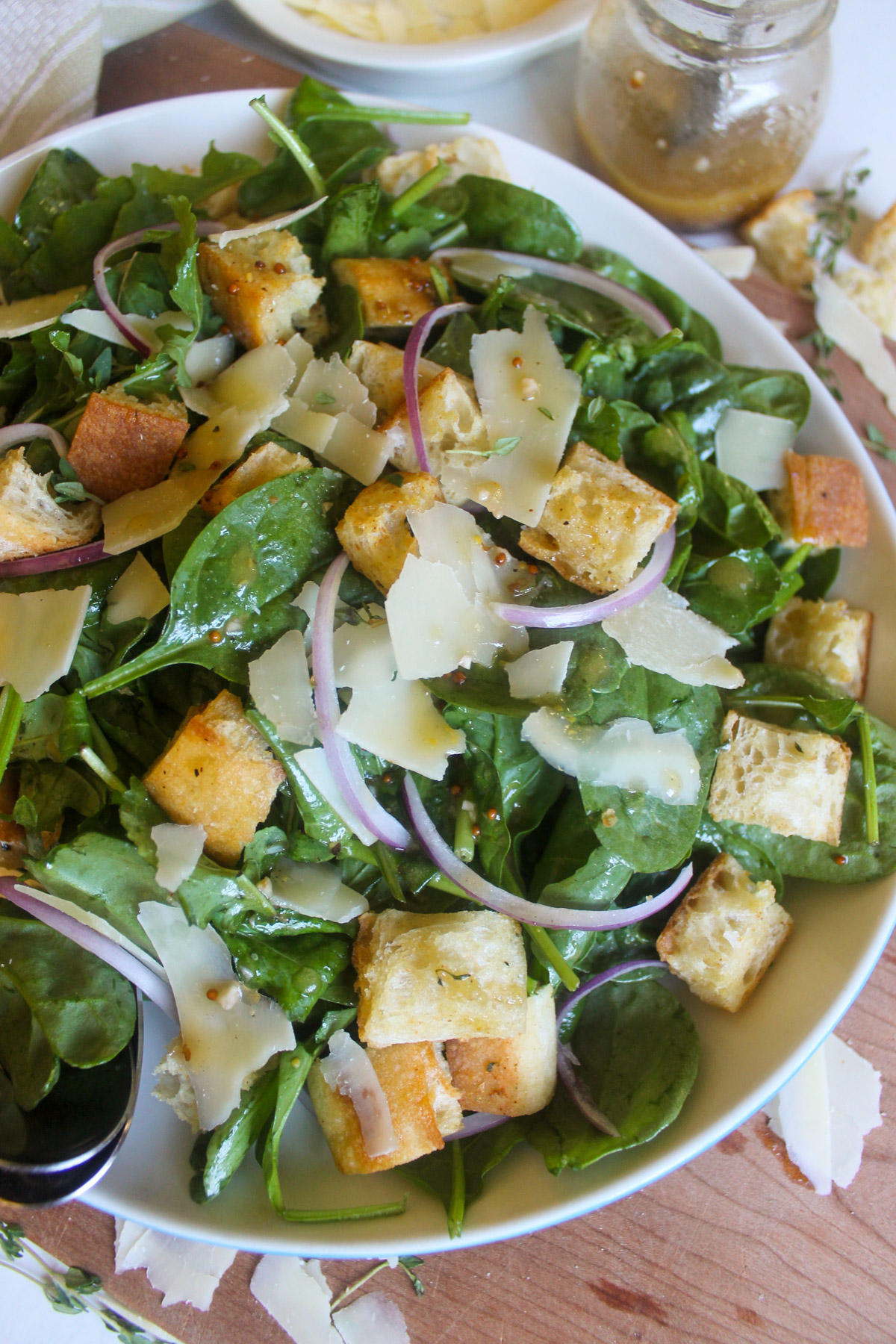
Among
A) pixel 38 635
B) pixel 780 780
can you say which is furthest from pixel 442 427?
pixel 780 780

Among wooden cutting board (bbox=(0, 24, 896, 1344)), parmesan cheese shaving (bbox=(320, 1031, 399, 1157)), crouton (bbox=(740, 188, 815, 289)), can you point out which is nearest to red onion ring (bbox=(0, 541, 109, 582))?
parmesan cheese shaving (bbox=(320, 1031, 399, 1157))

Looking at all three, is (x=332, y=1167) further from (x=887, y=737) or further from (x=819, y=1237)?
(x=887, y=737)

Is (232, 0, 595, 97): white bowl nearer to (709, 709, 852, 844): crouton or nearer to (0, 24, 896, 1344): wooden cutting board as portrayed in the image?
(709, 709, 852, 844): crouton

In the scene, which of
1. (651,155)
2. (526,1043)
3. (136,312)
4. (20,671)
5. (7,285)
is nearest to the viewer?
(20,671)

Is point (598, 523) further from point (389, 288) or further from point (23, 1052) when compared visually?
point (23, 1052)

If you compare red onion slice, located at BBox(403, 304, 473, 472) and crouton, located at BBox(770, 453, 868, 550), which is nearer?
red onion slice, located at BBox(403, 304, 473, 472)

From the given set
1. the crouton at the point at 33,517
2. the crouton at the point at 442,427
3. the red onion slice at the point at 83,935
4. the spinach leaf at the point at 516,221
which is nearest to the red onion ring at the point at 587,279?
the spinach leaf at the point at 516,221

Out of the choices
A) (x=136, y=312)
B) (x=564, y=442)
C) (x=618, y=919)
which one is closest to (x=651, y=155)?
(x=564, y=442)
